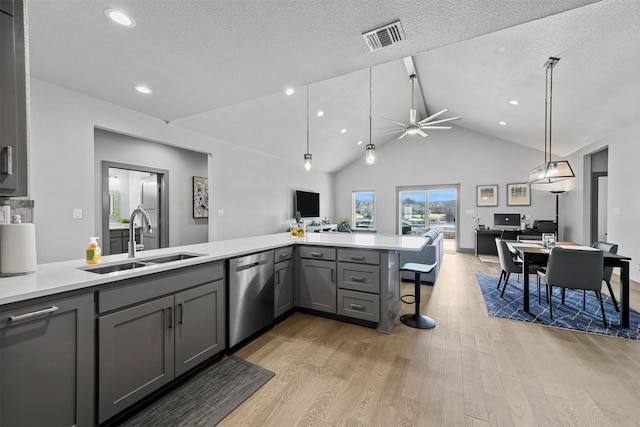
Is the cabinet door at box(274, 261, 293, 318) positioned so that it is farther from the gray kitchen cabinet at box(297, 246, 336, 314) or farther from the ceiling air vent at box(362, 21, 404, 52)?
the ceiling air vent at box(362, 21, 404, 52)

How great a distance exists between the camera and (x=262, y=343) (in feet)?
8.07

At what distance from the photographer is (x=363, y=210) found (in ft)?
31.0

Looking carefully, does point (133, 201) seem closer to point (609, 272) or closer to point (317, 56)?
point (317, 56)

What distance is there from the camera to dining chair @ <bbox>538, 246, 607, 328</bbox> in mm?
→ 2713

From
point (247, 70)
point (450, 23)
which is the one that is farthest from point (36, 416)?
point (450, 23)

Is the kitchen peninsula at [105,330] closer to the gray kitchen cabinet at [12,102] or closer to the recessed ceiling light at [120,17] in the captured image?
the gray kitchen cabinet at [12,102]

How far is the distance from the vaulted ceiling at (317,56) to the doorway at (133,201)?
133 centimetres

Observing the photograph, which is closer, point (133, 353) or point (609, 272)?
point (133, 353)

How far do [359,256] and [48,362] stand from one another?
228cm

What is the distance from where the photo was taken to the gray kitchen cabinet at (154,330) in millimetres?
1447

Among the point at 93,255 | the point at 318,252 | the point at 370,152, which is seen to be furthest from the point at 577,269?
the point at 93,255

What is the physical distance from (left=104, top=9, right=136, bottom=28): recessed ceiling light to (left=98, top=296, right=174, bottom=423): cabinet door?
70.5 inches

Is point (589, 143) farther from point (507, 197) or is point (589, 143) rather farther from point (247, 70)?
point (247, 70)

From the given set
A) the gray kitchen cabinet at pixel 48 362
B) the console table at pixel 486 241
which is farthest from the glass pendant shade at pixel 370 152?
the console table at pixel 486 241
